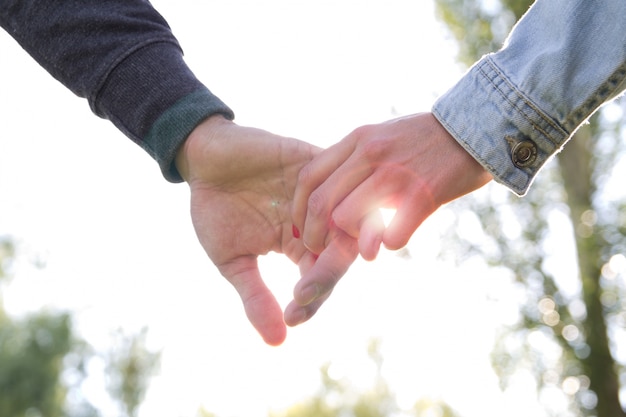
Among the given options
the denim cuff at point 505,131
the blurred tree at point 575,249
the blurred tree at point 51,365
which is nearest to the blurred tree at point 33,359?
the blurred tree at point 51,365

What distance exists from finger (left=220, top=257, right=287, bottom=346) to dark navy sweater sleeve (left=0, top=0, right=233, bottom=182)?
0.52 meters

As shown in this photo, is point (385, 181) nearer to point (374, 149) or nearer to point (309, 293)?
point (374, 149)

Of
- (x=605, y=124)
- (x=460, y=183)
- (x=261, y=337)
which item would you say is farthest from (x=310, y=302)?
(x=605, y=124)

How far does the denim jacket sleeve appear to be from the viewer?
1.77 metres

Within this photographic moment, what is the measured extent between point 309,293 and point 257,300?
0.34m

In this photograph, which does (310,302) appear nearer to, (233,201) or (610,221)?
(233,201)

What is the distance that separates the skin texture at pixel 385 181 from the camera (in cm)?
206

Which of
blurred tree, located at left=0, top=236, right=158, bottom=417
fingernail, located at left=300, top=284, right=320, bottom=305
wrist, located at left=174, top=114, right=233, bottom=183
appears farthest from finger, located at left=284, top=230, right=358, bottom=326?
blurred tree, located at left=0, top=236, right=158, bottom=417

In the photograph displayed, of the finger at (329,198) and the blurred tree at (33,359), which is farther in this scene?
the blurred tree at (33,359)

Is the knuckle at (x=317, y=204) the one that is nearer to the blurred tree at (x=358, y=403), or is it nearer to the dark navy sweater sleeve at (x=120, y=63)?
the dark navy sweater sleeve at (x=120, y=63)

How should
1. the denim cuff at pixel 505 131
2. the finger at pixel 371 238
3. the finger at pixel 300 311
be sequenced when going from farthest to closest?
the finger at pixel 300 311 → the finger at pixel 371 238 → the denim cuff at pixel 505 131

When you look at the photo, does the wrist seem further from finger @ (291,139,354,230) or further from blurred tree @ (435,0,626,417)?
blurred tree @ (435,0,626,417)

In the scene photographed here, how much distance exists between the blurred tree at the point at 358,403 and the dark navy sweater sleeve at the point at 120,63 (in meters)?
28.0

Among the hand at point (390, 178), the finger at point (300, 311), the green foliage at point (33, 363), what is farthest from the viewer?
the green foliage at point (33, 363)
